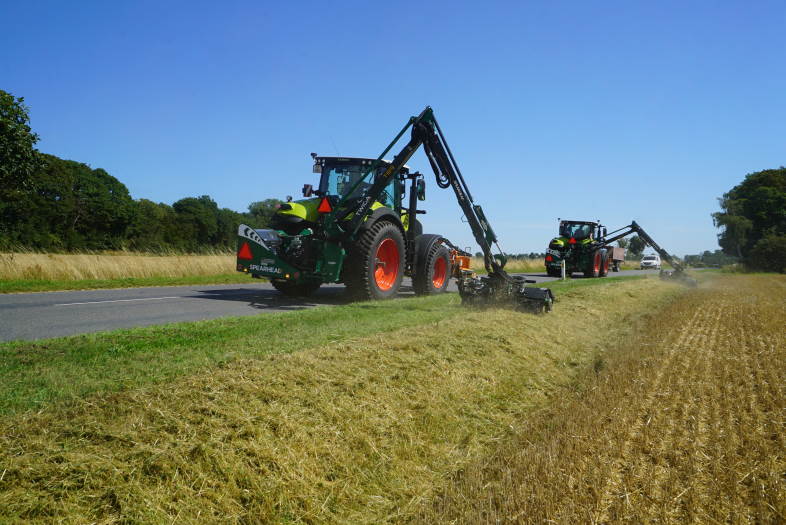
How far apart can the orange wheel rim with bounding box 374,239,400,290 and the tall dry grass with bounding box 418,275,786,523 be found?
4.86 metres

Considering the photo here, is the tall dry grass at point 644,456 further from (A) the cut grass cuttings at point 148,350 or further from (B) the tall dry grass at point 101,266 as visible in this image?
(B) the tall dry grass at point 101,266

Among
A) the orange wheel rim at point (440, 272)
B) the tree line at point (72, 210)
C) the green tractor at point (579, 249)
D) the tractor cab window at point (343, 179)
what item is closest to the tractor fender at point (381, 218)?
the tractor cab window at point (343, 179)

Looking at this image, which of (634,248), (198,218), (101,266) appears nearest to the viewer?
(101,266)

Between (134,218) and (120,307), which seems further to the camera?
(134,218)

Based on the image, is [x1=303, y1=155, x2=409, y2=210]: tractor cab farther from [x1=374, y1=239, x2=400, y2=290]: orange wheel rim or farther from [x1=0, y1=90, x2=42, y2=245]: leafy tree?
[x1=0, y1=90, x2=42, y2=245]: leafy tree

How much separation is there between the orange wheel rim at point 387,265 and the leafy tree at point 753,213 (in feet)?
141

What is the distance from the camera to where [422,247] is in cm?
1091

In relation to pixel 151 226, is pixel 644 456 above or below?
below

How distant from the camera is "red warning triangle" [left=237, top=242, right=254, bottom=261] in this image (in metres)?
9.54

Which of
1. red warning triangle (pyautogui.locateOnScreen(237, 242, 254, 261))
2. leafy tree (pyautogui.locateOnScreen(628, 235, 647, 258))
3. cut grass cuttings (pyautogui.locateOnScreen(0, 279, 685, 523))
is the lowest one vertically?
cut grass cuttings (pyautogui.locateOnScreen(0, 279, 685, 523))

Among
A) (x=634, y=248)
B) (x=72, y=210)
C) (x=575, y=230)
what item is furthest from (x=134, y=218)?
(x=634, y=248)

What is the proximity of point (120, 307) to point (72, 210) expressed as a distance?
41138mm

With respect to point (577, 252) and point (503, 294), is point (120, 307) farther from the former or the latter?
point (577, 252)

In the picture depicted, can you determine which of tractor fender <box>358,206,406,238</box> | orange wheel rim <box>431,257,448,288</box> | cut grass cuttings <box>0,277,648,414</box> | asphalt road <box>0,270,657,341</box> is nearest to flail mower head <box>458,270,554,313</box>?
tractor fender <box>358,206,406,238</box>
